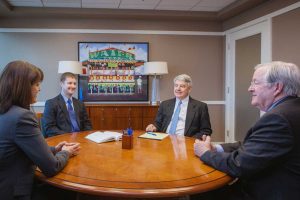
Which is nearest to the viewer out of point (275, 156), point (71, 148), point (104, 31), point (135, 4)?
point (275, 156)

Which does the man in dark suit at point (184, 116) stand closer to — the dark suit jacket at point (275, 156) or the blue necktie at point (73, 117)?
the blue necktie at point (73, 117)

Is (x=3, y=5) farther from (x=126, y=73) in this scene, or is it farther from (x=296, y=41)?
(x=296, y=41)

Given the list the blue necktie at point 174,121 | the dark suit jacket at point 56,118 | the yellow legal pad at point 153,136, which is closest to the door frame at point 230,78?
the blue necktie at point 174,121

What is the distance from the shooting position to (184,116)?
3.00 m

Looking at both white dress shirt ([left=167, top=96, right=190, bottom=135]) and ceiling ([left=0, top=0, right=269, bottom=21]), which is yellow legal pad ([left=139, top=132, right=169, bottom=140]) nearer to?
white dress shirt ([left=167, top=96, right=190, bottom=135])

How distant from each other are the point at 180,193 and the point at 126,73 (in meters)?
3.99

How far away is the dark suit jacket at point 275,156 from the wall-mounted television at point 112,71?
12.5ft

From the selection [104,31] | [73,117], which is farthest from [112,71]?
[73,117]

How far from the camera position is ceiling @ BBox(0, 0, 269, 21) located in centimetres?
437

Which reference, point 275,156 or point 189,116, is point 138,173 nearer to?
point 275,156

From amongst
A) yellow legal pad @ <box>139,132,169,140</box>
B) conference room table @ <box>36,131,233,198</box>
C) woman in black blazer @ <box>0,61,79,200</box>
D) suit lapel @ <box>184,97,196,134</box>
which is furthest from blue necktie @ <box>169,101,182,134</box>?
woman in black blazer @ <box>0,61,79,200</box>

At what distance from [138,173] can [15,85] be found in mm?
811

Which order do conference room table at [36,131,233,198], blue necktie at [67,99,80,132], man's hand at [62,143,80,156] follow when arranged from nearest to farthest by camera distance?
conference room table at [36,131,233,198], man's hand at [62,143,80,156], blue necktie at [67,99,80,132]

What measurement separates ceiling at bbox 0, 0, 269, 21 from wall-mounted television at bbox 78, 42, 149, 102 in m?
0.57
